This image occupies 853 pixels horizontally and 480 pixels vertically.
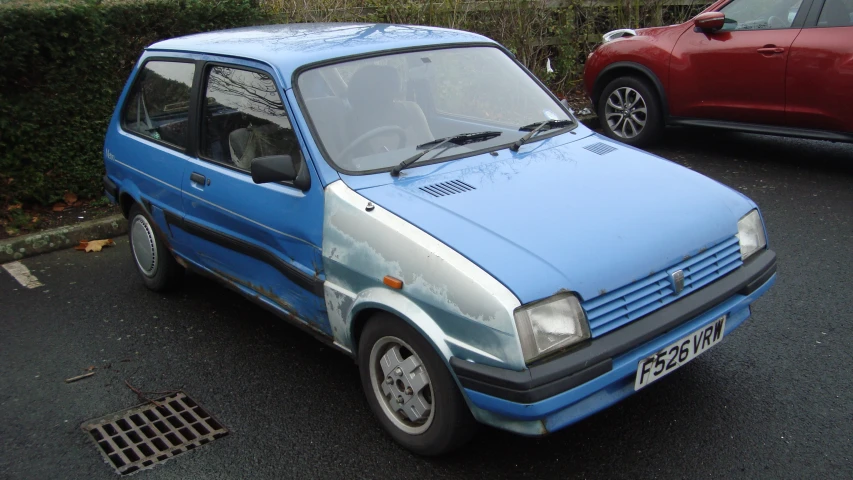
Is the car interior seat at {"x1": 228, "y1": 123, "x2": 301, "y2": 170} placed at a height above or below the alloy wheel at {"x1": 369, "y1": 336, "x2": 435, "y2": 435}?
above

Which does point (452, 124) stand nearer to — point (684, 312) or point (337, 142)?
point (337, 142)

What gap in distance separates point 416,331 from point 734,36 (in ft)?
18.4

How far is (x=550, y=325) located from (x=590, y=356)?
7.2 inches

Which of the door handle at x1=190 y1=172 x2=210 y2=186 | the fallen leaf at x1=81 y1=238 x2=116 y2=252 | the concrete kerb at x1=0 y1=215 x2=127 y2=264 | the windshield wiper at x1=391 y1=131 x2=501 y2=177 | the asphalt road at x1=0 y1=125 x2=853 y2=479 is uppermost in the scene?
the windshield wiper at x1=391 y1=131 x2=501 y2=177

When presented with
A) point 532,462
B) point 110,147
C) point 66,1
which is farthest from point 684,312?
point 66,1

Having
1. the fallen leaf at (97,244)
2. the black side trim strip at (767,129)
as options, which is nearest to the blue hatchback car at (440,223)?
the fallen leaf at (97,244)

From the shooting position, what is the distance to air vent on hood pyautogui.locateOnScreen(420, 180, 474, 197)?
335 cm

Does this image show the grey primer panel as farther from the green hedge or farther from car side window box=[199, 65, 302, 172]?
the green hedge

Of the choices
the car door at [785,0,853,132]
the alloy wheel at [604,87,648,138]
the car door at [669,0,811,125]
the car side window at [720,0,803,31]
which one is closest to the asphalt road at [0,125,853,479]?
the car door at [785,0,853,132]

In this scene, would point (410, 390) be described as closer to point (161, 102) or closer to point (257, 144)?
point (257, 144)

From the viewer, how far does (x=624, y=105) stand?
8117 mm

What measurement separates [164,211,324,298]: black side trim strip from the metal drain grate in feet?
2.61

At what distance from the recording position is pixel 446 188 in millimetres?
3406

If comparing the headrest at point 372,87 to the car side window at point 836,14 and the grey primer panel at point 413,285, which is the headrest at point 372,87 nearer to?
the grey primer panel at point 413,285
